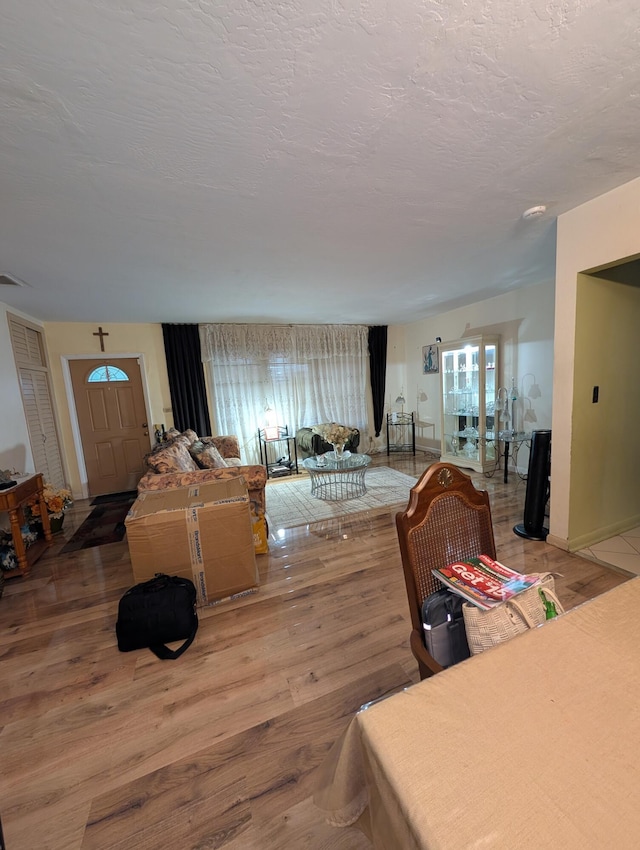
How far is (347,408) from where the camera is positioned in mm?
5977

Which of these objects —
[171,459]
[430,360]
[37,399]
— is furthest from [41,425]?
[430,360]

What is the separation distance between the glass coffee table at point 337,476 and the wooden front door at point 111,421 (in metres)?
2.60

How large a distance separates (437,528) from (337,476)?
3537 millimetres

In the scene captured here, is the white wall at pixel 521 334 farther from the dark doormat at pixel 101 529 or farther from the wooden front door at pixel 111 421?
the dark doormat at pixel 101 529

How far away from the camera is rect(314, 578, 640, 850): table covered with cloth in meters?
0.47

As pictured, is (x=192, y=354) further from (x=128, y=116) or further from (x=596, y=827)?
(x=596, y=827)

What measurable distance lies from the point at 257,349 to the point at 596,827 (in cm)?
528

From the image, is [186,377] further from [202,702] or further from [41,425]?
[202,702]

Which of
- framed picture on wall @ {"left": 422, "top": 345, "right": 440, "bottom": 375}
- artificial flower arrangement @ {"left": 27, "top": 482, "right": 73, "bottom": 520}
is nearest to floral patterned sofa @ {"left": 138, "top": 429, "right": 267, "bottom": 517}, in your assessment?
artificial flower arrangement @ {"left": 27, "top": 482, "right": 73, "bottom": 520}

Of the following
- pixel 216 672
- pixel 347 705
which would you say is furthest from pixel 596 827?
pixel 216 672

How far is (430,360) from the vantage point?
5695mm

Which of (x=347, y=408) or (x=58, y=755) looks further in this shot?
(x=347, y=408)

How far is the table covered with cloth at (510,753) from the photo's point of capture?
0.47 meters

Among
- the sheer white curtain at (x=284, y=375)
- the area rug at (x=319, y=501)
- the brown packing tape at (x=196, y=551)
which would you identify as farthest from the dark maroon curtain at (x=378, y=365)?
the brown packing tape at (x=196, y=551)
